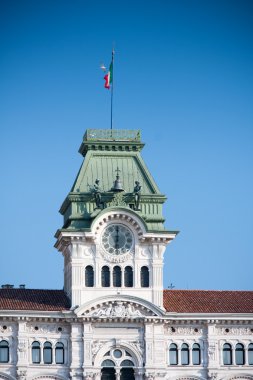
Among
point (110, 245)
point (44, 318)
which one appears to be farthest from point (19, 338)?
point (110, 245)

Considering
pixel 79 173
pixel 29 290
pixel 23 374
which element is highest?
→ pixel 79 173

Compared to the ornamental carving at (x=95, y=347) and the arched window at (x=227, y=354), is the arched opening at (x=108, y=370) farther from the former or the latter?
the arched window at (x=227, y=354)

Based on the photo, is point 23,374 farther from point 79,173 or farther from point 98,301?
point 79,173

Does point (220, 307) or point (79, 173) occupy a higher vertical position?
point (79, 173)

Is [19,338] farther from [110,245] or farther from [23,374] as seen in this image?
[110,245]

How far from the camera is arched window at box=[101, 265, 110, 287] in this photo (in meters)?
112

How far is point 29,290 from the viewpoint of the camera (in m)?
114

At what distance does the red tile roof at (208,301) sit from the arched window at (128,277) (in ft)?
10.3

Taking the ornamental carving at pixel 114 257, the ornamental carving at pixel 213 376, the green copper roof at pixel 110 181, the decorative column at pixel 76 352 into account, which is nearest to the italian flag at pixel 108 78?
the green copper roof at pixel 110 181

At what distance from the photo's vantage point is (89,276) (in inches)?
4405

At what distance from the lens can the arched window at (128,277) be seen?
112125 millimetres

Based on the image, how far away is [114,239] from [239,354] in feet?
40.9

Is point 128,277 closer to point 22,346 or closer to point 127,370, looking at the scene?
point 127,370

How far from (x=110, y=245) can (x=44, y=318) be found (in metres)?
7.16
